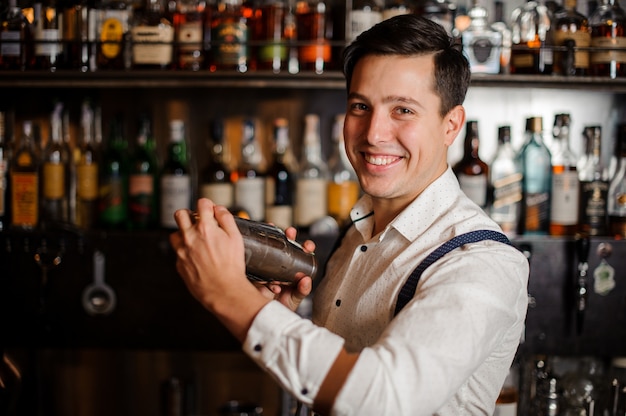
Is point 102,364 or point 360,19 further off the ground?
point 360,19

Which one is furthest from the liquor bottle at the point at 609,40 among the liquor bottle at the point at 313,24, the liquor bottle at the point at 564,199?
the liquor bottle at the point at 313,24

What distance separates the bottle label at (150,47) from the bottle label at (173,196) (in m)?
0.27

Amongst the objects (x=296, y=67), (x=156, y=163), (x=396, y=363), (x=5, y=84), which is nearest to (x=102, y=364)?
(x=156, y=163)

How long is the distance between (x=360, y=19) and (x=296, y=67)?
21cm

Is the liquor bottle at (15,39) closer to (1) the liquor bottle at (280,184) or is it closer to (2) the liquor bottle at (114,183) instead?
(2) the liquor bottle at (114,183)

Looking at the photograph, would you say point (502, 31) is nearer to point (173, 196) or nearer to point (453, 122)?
point (453, 122)

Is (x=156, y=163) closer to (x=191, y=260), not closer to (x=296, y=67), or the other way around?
(x=296, y=67)

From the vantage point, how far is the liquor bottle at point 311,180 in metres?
1.73

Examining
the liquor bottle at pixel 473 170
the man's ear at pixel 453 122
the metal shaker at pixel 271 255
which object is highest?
the man's ear at pixel 453 122

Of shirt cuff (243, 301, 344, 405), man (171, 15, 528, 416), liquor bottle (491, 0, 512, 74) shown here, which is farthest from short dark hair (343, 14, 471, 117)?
liquor bottle (491, 0, 512, 74)

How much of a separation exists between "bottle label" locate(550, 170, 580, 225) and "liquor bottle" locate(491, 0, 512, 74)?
28cm

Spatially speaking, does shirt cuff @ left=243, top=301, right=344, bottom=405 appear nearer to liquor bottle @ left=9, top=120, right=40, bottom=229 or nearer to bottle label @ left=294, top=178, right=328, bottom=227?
bottle label @ left=294, top=178, right=328, bottom=227

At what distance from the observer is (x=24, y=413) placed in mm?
1909

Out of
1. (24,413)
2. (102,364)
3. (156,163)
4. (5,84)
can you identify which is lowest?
(24,413)
